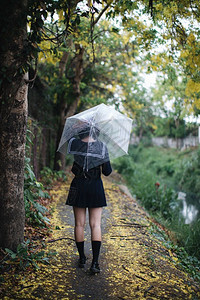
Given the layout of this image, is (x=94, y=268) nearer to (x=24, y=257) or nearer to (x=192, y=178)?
(x=24, y=257)

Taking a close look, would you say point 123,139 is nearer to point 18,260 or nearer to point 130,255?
point 130,255

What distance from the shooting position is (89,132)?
3.61 metres

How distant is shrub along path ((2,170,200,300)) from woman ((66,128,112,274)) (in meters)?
0.28

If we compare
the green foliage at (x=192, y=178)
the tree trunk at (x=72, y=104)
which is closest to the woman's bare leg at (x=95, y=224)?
the tree trunk at (x=72, y=104)

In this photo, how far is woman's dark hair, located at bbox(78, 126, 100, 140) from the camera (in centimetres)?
361

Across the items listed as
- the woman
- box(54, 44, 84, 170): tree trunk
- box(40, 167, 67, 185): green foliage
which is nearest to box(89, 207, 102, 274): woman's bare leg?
the woman

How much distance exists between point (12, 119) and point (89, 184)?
121cm

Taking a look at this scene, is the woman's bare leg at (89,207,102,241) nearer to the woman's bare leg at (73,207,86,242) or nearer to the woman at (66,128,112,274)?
the woman at (66,128,112,274)

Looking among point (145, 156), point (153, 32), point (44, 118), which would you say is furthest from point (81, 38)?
point (145, 156)

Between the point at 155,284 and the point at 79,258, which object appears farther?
the point at 79,258

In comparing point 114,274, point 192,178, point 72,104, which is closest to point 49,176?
point 72,104

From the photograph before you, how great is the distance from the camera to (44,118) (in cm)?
965

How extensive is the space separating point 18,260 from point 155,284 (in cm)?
166

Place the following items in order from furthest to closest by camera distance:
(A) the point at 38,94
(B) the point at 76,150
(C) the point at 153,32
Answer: (A) the point at 38,94, (C) the point at 153,32, (B) the point at 76,150
